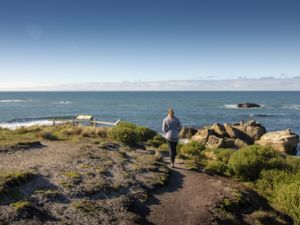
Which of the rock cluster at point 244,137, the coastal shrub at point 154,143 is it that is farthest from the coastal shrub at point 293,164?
the rock cluster at point 244,137

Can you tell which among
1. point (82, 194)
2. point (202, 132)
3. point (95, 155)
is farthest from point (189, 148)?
point (202, 132)

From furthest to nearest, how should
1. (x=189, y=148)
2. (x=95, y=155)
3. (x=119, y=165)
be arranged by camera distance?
(x=189, y=148), (x=95, y=155), (x=119, y=165)

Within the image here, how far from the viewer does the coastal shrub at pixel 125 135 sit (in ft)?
67.5

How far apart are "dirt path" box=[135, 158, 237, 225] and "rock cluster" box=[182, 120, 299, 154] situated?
15.8m

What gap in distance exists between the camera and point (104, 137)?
76.4 feet

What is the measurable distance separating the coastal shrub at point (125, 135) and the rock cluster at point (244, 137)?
9787mm

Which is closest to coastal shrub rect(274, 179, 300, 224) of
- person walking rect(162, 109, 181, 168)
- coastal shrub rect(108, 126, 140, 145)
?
person walking rect(162, 109, 181, 168)

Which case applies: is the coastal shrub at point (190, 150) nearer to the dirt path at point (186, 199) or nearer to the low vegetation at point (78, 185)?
the low vegetation at point (78, 185)

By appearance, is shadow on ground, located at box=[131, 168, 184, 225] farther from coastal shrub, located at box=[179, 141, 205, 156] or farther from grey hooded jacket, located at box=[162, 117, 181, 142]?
coastal shrub, located at box=[179, 141, 205, 156]

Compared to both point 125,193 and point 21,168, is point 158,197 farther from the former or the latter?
point 21,168

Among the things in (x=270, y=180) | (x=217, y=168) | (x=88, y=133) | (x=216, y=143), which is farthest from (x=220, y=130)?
(x=270, y=180)

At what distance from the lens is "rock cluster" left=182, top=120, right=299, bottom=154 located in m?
30.6

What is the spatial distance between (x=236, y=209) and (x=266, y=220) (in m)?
0.91

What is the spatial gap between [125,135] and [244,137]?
20282mm
